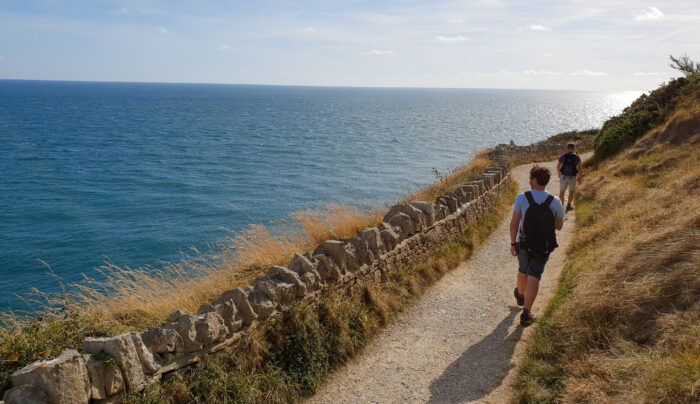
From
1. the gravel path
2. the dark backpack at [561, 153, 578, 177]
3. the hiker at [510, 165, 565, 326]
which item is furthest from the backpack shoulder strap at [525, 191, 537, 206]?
the dark backpack at [561, 153, 578, 177]

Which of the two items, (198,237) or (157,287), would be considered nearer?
(157,287)

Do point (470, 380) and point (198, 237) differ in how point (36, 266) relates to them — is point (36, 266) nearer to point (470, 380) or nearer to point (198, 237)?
point (198, 237)

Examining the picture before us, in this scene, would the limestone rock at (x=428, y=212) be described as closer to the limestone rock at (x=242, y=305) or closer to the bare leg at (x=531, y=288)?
the bare leg at (x=531, y=288)

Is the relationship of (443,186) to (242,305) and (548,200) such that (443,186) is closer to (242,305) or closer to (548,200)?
(548,200)

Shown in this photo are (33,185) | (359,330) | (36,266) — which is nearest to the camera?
(359,330)

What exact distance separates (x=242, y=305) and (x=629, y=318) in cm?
466

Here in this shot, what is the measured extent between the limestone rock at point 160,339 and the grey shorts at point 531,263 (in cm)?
466

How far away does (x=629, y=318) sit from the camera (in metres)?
5.50

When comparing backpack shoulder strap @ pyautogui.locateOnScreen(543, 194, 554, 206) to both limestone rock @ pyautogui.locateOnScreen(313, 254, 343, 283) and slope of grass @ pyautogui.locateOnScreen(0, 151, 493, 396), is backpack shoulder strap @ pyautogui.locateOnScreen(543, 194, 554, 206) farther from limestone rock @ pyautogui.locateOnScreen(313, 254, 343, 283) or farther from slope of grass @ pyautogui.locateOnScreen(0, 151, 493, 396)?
slope of grass @ pyautogui.locateOnScreen(0, 151, 493, 396)

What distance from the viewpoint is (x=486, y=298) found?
8094 millimetres

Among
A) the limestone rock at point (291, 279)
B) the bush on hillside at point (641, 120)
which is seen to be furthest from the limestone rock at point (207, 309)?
the bush on hillside at point (641, 120)

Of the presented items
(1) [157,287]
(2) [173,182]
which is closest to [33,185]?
(2) [173,182]

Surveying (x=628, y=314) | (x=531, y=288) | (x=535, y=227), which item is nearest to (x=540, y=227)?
(x=535, y=227)

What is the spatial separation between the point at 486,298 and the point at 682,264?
302cm
